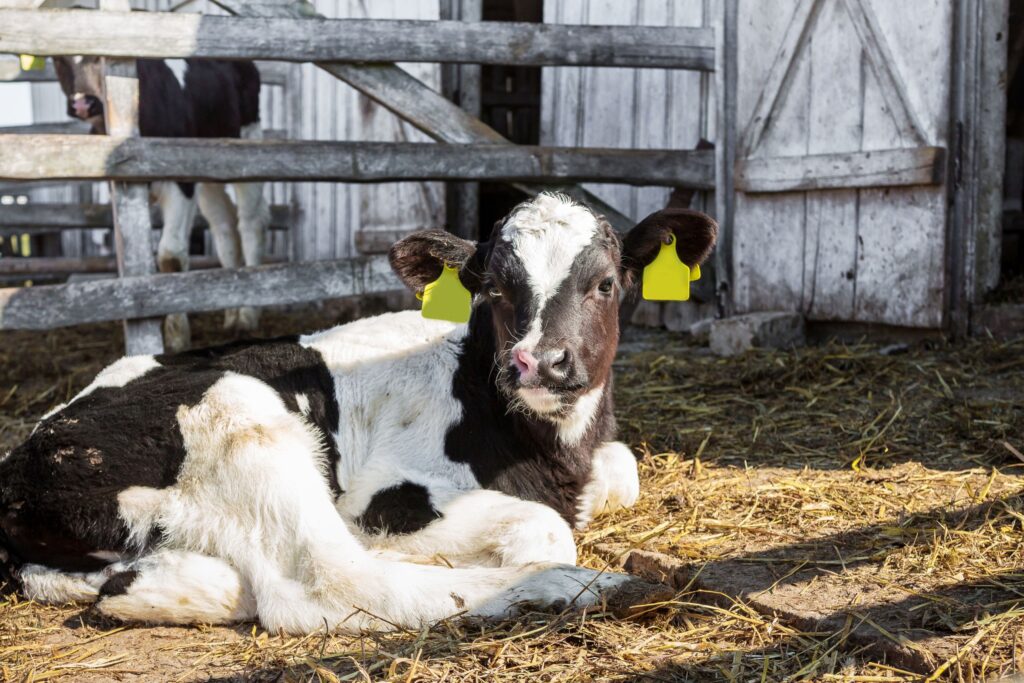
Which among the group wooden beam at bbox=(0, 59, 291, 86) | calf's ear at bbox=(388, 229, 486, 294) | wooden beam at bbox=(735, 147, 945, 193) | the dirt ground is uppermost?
wooden beam at bbox=(0, 59, 291, 86)

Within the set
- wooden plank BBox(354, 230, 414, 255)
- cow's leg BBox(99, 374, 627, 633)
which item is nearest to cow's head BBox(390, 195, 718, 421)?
cow's leg BBox(99, 374, 627, 633)

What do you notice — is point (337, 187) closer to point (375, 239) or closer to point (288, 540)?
point (375, 239)

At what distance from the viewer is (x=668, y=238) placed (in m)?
4.24

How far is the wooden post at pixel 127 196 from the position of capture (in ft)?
20.0

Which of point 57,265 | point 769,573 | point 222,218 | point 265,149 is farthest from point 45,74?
point 769,573

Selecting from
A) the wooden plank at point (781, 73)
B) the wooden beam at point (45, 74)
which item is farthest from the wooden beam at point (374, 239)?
the wooden plank at point (781, 73)

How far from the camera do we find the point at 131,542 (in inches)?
141

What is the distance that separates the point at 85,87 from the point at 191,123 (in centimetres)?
91

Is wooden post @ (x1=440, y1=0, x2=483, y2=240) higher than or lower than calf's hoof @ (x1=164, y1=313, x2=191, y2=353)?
higher

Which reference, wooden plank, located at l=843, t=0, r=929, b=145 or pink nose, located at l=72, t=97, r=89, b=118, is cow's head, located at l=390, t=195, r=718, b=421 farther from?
pink nose, located at l=72, t=97, r=89, b=118

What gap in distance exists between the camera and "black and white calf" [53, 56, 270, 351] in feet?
27.7

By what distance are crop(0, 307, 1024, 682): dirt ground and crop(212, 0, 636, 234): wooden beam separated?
2001mm

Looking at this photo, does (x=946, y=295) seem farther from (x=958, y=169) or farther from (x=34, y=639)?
(x=34, y=639)

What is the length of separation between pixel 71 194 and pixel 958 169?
45.5 feet
